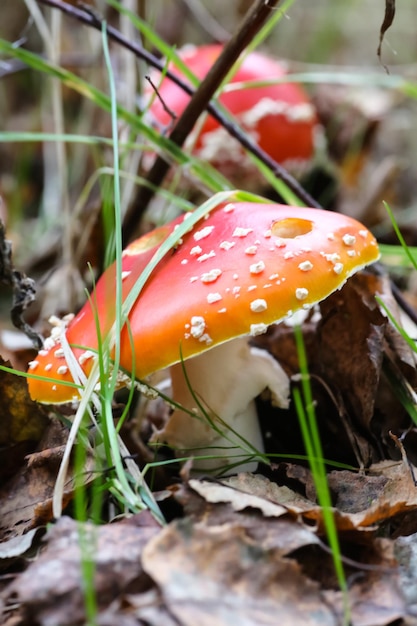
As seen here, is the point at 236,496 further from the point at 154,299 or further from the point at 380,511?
the point at 154,299

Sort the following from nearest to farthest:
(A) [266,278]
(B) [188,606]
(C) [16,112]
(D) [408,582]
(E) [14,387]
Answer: (B) [188,606] < (D) [408,582] < (A) [266,278] < (E) [14,387] < (C) [16,112]

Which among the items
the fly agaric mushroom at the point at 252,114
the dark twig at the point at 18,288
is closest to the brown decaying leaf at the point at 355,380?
the dark twig at the point at 18,288

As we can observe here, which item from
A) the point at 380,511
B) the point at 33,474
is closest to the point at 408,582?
the point at 380,511

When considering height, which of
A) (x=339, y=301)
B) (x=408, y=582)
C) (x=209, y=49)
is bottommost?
(x=408, y=582)

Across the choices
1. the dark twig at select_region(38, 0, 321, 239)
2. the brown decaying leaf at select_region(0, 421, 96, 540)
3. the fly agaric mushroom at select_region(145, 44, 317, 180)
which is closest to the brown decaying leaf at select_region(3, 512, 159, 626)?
the brown decaying leaf at select_region(0, 421, 96, 540)

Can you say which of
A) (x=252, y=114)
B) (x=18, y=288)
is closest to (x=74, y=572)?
(x=18, y=288)

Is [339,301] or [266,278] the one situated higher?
[266,278]

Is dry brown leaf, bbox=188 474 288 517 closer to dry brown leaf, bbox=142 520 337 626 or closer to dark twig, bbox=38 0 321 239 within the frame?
dry brown leaf, bbox=142 520 337 626
